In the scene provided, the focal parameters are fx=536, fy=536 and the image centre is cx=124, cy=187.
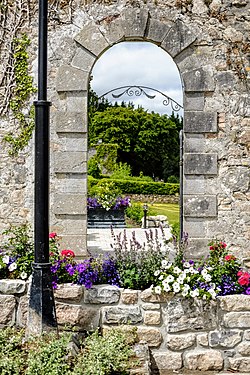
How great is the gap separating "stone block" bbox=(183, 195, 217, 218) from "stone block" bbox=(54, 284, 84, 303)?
2.13 m

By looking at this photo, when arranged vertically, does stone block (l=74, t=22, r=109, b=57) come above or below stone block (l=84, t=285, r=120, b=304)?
above

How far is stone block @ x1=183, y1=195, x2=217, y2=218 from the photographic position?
6184mm

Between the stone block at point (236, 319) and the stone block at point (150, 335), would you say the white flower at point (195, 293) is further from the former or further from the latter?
the stone block at point (150, 335)

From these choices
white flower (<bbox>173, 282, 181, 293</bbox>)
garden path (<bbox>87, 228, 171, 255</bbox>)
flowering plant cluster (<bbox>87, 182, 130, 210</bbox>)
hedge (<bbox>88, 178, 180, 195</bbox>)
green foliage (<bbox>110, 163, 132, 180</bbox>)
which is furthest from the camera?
green foliage (<bbox>110, 163, 132, 180</bbox>)

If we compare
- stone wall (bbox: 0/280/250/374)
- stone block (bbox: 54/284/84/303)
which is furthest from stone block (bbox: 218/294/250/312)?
stone block (bbox: 54/284/84/303)

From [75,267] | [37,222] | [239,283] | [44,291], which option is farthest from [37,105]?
[239,283]

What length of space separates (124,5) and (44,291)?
3.75 metres

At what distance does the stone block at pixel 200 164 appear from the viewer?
6.16 meters

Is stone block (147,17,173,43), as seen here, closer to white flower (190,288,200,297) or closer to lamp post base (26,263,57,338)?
white flower (190,288,200,297)

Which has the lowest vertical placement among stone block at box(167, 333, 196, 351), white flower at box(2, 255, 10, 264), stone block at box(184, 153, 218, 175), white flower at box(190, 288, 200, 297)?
stone block at box(167, 333, 196, 351)

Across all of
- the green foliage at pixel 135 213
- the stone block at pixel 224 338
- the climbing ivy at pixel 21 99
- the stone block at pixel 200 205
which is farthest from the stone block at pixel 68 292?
the green foliage at pixel 135 213

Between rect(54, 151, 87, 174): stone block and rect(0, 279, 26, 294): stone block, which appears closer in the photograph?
rect(0, 279, 26, 294): stone block

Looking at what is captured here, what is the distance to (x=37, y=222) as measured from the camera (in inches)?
152

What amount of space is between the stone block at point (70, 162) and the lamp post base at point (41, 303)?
2474mm
